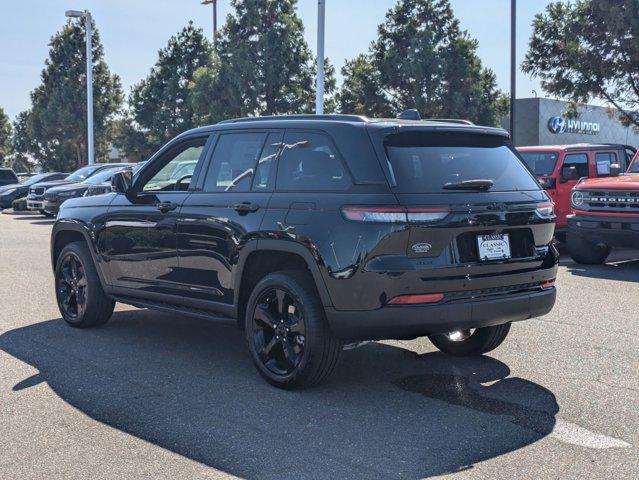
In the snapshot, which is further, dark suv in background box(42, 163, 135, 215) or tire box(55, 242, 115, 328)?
dark suv in background box(42, 163, 135, 215)

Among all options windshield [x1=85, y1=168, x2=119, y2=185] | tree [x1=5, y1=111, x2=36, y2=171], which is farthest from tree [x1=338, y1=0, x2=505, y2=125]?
tree [x1=5, y1=111, x2=36, y2=171]

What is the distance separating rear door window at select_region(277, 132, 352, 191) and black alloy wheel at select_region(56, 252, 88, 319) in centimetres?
269

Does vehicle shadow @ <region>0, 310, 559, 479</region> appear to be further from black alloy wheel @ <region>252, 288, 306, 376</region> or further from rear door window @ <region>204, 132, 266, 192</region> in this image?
rear door window @ <region>204, 132, 266, 192</region>

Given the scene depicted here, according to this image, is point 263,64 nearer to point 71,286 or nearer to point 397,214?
point 71,286

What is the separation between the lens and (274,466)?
3928 mm

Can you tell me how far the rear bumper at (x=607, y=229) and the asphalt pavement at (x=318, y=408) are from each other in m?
3.88

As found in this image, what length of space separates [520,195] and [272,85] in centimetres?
3037

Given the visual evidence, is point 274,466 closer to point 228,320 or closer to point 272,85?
point 228,320

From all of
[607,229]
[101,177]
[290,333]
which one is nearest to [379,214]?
[290,333]

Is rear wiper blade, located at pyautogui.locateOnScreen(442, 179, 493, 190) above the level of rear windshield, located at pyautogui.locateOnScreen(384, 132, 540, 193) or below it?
below

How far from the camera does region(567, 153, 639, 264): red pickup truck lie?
11055mm

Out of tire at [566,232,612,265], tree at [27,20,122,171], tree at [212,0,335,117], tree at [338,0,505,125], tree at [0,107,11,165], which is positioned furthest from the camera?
tree at [0,107,11,165]

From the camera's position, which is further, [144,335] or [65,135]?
[65,135]

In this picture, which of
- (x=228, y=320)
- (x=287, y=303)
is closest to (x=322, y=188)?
(x=287, y=303)
